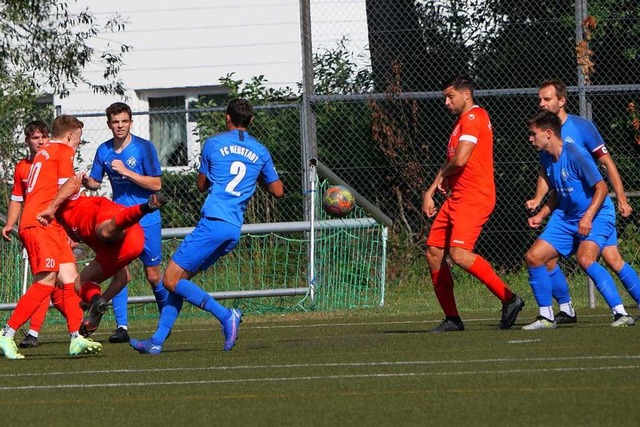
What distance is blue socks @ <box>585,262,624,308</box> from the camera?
11.3 metres

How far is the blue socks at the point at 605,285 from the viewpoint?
11312 mm

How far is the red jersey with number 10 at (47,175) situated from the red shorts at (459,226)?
9.93ft

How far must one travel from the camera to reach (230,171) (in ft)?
34.4

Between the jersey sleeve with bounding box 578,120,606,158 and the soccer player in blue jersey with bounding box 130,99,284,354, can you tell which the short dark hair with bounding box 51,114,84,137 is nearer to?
the soccer player in blue jersey with bounding box 130,99,284,354

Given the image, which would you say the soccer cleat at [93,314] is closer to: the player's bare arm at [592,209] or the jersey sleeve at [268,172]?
the jersey sleeve at [268,172]

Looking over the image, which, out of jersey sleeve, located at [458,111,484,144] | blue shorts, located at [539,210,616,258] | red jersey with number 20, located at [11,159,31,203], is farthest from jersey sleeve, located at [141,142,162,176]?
blue shorts, located at [539,210,616,258]

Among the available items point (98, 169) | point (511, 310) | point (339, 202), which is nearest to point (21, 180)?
point (98, 169)

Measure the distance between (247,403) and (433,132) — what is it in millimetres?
10000

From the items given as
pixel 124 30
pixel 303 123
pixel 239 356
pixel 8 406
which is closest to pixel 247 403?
pixel 8 406

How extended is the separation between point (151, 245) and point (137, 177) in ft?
2.82

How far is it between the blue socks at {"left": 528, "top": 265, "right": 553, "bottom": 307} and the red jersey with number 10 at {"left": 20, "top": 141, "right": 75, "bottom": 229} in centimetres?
382

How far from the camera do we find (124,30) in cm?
2502

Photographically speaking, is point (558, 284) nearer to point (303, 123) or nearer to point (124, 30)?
point (303, 123)

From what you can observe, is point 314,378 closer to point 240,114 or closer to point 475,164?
point 240,114
